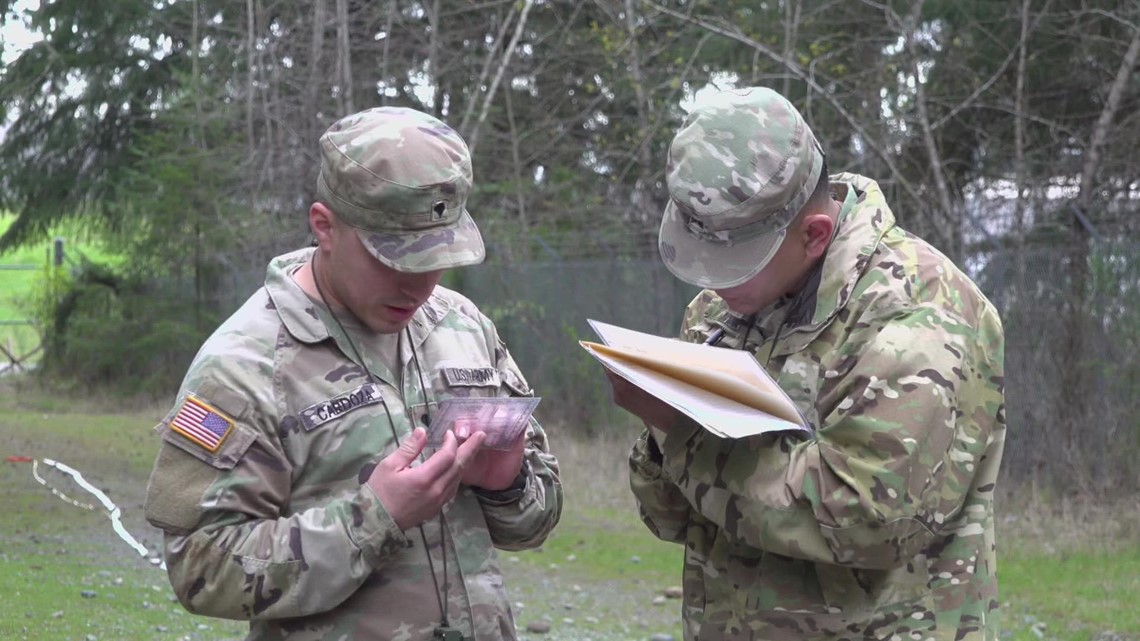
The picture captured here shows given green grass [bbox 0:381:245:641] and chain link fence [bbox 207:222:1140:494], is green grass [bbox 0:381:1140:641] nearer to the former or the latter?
green grass [bbox 0:381:245:641]

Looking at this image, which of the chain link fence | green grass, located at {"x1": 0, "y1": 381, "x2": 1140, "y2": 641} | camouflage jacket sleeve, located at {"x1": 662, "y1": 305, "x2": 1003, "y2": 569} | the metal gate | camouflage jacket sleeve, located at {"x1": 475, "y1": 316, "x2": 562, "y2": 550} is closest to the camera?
camouflage jacket sleeve, located at {"x1": 662, "y1": 305, "x2": 1003, "y2": 569}

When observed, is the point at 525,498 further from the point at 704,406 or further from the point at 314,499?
the point at 704,406

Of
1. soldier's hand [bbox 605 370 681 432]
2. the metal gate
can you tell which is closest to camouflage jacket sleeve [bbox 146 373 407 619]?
soldier's hand [bbox 605 370 681 432]

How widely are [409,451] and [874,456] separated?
894 mm

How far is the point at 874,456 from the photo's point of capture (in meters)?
2.54

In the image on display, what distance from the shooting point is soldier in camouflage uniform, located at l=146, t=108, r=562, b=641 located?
264 centimetres

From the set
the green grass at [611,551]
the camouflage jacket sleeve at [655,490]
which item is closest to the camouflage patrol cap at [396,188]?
the camouflage jacket sleeve at [655,490]

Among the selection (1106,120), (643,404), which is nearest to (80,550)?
(643,404)

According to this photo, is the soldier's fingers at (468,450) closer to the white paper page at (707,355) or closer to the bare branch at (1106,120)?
the white paper page at (707,355)

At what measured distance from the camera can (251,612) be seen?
8.66ft

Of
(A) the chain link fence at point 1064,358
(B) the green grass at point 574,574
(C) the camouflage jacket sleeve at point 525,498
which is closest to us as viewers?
(C) the camouflage jacket sleeve at point 525,498

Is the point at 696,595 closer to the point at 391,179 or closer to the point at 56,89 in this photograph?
the point at 391,179

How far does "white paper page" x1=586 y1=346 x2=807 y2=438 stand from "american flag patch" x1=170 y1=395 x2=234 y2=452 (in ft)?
2.43

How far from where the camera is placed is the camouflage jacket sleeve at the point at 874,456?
2529mm
